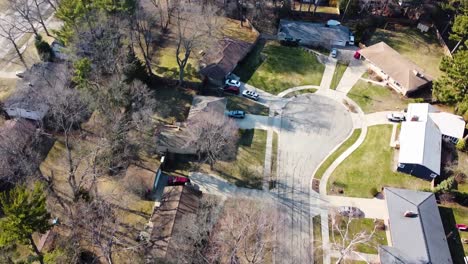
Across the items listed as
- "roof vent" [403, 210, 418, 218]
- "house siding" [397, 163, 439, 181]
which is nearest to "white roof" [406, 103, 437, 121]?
"house siding" [397, 163, 439, 181]

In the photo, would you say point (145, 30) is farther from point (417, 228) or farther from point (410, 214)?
point (417, 228)

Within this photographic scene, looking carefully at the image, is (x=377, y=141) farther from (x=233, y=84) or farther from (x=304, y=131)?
(x=233, y=84)

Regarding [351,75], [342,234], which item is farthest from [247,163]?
[351,75]

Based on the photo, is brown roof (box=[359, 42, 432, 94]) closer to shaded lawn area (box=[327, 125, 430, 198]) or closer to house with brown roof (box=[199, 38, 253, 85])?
shaded lawn area (box=[327, 125, 430, 198])

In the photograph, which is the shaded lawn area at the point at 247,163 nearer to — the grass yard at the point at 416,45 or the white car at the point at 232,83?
the white car at the point at 232,83

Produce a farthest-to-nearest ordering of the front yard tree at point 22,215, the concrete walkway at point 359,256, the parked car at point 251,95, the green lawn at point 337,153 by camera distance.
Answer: the parked car at point 251,95 < the green lawn at point 337,153 < the concrete walkway at point 359,256 < the front yard tree at point 22,215

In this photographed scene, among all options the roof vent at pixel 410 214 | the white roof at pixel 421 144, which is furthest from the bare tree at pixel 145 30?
the roof vent at pixel 410 214
